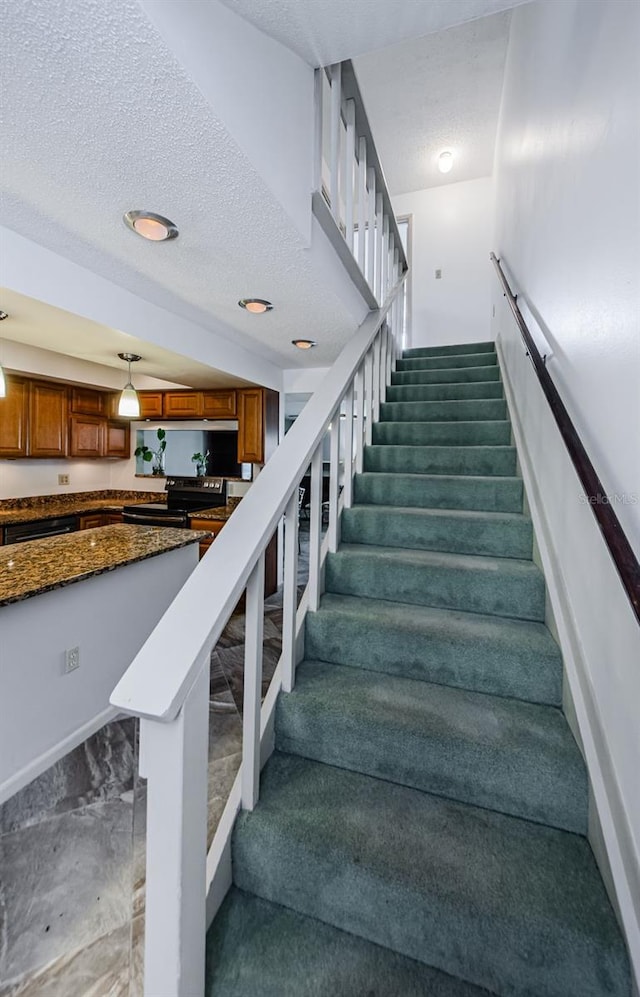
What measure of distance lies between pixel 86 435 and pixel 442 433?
11.8 ft

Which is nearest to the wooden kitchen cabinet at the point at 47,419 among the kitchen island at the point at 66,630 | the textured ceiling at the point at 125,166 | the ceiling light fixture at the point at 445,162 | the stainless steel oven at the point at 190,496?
the stainless steel oven at the point at 190,496

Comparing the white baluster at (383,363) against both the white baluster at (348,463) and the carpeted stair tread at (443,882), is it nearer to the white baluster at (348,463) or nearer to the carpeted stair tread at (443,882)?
the white baluster at (348,463)

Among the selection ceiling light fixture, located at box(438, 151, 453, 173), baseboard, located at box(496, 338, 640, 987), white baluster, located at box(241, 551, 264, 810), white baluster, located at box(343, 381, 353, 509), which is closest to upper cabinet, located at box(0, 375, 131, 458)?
white baluster, located at box(343, 381, 353, 509)

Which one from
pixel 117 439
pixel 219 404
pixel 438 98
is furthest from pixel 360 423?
pixel 438 98

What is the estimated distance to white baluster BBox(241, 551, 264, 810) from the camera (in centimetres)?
108

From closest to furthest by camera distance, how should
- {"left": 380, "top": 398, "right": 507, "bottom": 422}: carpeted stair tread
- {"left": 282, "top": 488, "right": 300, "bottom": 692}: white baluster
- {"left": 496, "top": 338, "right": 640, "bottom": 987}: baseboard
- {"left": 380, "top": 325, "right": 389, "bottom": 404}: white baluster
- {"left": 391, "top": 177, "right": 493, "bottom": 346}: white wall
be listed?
{"left": 496, "top": 338, "right": 640, "bottom": 987}: baseboard
{"left": 282, "top": 488, "right": 300, "bottom": 692}: white baluster
{"left": 380, "top": 398, "right": 507, "bottom": 422}: carpeted stair tread
{"left": 380, "top": 325, "right": 389, "bottom": 404}: white baluster
{"left": 391, "top": 177, "right": 493, "bottom": 346}: white wall

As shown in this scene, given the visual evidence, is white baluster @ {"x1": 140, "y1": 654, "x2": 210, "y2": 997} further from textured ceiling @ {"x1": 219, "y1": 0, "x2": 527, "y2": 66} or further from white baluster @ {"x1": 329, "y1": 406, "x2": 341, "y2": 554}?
textured ceiling @ {"x1": 219, "y1": 0, "x2": 527, "y2": 66}

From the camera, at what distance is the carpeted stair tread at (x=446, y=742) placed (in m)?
1.12

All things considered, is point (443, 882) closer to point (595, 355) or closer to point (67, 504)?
point (595, 355)

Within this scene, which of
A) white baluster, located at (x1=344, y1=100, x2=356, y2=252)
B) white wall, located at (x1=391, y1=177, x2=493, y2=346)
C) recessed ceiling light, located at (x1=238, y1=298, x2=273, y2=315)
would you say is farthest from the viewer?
white wall, located at (x1=391, y1=177, x2=493, y2=346)

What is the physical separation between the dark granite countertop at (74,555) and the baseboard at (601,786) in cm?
190

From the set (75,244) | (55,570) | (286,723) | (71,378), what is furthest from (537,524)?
(71,378)

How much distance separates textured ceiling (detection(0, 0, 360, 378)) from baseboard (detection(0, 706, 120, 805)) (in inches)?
87.4

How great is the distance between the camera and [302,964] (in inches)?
36.4
